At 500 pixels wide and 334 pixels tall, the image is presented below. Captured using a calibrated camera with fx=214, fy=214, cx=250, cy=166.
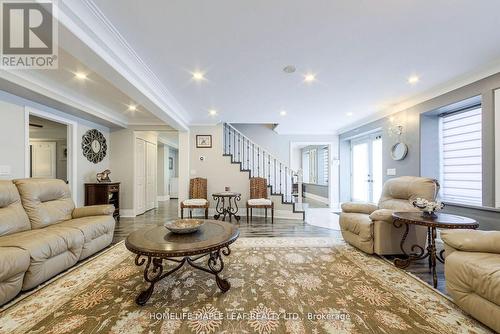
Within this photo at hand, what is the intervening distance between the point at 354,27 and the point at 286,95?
184 cm

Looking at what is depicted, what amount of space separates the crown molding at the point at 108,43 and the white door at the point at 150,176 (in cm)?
330

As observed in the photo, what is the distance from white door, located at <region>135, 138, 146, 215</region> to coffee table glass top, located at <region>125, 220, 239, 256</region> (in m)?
3.82

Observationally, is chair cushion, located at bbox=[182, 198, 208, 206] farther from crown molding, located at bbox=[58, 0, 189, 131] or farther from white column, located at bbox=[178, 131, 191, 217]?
crown molding, located at bbox=[58, 0, 189, 131]

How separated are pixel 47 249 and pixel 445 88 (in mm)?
5643

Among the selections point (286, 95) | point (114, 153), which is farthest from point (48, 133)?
point (286, 95)

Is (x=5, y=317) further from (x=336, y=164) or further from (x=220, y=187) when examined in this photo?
(x=336, y=164)

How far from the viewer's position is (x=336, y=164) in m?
6.82

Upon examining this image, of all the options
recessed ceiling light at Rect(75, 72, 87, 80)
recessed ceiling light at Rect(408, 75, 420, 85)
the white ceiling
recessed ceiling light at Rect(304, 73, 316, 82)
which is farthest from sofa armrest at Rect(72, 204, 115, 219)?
recessed ceiling light at Rect(408, 75, 420, 85)

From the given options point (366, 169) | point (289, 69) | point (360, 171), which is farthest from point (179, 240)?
point (360, 171)

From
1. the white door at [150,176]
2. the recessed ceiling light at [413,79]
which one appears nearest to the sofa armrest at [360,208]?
the recessed ceiling light at [413,79]

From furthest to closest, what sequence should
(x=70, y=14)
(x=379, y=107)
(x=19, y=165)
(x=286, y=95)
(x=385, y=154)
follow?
(x=385, y=154) → (x=379, y=107) → (x=286, y=95) → (x=19, y=165) → (x=70, y=14)

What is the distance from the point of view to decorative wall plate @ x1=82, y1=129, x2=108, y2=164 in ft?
15.9

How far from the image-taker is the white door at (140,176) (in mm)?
5629

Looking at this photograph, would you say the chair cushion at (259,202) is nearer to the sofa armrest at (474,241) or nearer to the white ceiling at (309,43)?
the white ceiling at (309,43)
